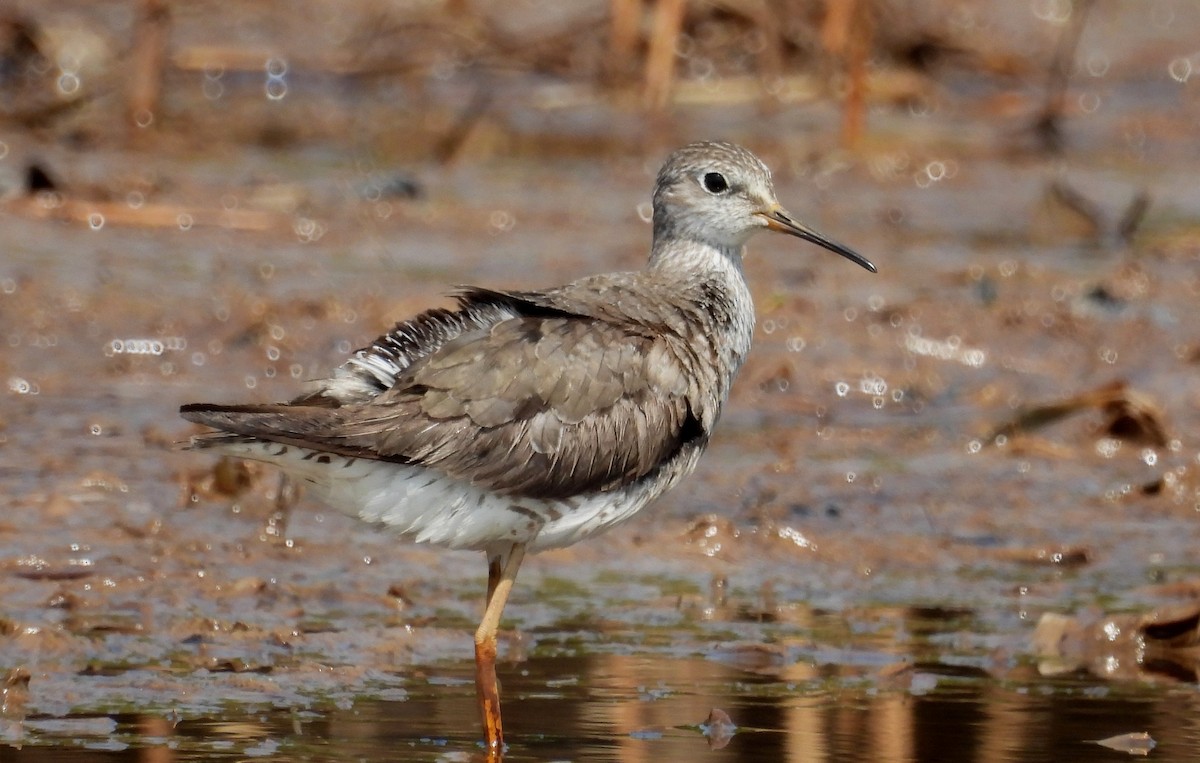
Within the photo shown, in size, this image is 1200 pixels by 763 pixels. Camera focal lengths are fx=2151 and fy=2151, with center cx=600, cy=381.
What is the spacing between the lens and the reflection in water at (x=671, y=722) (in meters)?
6.02

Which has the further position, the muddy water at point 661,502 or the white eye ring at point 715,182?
the white eye ring at point 715,182

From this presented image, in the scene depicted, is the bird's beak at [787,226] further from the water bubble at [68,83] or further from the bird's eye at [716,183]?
the water bubble at [68,83]

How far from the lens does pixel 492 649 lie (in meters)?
6.53

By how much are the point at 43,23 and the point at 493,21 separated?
3.56 m

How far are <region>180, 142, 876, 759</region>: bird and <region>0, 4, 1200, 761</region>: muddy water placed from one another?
1.97ft

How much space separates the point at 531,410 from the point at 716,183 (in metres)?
1.52

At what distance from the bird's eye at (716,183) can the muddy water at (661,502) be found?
1520 millimetres

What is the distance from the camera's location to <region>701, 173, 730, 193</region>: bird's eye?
7.48 m

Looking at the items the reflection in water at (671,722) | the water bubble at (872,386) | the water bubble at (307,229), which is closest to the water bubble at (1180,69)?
the water bubble at (307,229)

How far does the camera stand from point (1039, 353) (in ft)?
36.8

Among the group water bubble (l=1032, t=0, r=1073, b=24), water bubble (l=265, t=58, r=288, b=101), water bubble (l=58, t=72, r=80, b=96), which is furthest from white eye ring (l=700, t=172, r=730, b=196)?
water bubble (l=1032, t=0, r=1073, b=24)

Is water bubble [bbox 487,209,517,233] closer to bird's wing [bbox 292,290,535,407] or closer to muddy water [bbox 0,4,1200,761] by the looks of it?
muddy water [bbox 0,4,1200,761]

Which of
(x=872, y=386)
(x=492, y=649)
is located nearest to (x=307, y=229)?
(x=872, y=386)

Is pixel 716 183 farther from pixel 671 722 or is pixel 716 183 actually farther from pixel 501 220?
pixel 501 220
